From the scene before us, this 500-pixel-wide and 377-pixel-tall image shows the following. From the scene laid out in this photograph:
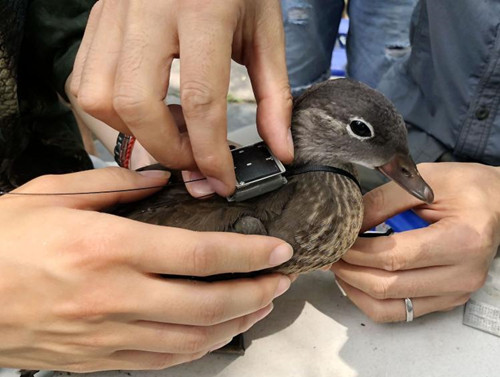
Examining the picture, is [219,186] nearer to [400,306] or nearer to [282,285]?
[282,285]

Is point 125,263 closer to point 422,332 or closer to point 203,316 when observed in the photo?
point 203,316

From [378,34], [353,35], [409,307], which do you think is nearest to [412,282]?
[409,307]

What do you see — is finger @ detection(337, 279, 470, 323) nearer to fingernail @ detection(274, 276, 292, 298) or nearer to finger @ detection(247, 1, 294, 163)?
fingernail @ detection(274, 276, 292, 298)

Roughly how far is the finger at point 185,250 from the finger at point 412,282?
28 cm

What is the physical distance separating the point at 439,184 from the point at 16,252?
743 millimetres

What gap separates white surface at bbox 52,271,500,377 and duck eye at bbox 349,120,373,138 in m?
0.35

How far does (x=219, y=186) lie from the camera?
0.74m

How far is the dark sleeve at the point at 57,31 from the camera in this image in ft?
3.65

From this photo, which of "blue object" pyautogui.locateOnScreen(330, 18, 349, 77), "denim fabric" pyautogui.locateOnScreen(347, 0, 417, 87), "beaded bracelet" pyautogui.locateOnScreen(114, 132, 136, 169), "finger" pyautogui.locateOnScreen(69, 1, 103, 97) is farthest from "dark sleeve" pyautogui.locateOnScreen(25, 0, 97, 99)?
"blue object" pyautogui.locateOnScreen(330, 18, 349, 77)

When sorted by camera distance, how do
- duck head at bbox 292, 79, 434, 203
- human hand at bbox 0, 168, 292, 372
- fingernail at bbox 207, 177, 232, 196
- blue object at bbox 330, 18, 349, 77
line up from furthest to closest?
blue object at bbox 330, 18, 349, 77 < duck head at bbox 292, 79, 434, 203 < fingernail at bbox 207, 177, 232, 196 < human hand at bbox 0, 168, 292, 372

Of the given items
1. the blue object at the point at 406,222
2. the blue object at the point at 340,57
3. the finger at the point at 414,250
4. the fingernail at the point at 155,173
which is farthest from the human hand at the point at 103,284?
the blue object at the point at 340,57

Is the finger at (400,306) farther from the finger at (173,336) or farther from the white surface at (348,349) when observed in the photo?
the finger at (173,336)

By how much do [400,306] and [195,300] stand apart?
0.42 m

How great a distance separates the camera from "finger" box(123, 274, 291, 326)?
2.09 ft
